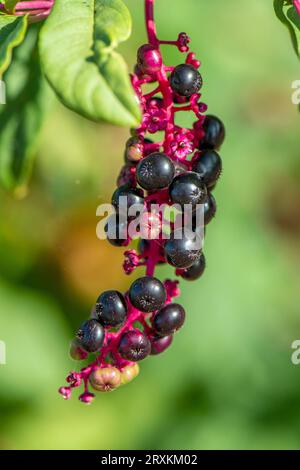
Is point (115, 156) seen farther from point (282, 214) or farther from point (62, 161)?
point (282, 214)

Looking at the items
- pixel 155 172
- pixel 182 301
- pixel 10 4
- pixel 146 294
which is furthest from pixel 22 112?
pixel 182 301

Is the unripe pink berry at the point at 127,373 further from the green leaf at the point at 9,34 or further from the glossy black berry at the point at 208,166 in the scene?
the green leaf at the point at 9,34

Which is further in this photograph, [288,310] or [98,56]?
[288,310]

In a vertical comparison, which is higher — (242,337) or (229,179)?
(229,179)

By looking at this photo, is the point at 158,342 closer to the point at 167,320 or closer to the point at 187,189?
the point at 167,320

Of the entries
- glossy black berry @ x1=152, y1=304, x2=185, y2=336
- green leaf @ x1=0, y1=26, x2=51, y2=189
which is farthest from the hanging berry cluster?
green leaf @ x1=0, y1=26, x2=51, y2=189

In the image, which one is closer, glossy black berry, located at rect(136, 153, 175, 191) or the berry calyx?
glossy black berry, located at rect(136, 153, 175, 191)

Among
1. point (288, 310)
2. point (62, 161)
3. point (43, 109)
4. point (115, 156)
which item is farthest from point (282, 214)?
point (43, 109)

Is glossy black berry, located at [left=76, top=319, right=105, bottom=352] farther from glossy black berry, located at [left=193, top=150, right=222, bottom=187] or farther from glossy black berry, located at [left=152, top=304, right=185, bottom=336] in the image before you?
glossy black berry, located at [left=193, top=150, right=222, bottom=187]
